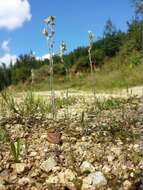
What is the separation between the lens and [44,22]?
249 inches

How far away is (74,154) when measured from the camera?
496 centimetres

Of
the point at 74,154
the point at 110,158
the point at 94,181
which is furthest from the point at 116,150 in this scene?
the point at 94,181

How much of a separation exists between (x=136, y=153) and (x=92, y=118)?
144 cm

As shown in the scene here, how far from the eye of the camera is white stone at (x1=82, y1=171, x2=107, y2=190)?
4.37m

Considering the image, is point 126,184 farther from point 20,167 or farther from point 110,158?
point 20,167

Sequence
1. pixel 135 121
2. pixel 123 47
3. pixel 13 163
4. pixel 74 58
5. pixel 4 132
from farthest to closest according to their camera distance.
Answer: pixel 74 58 → pixel 123 47 → pixel 135 121 → pixel 4 132 → pixel 13 163

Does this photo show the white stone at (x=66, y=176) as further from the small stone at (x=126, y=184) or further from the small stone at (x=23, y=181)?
the small stone at (x=126, y=184)

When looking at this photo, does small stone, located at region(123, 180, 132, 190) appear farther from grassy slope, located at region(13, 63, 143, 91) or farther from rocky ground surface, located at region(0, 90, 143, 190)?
grassy slope, located at region(13, 63, 143, 91)

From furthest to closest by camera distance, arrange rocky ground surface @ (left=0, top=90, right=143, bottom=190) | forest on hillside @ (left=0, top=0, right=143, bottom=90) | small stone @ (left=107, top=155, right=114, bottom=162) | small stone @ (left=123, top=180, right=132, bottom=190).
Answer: forest on hillside @ (left=0, top=0, right=143, bottom=90) < small stone @ (left=107, top=155, right=114, bottom=162) < rocky ground surface @ (left=0, top=90, right=143, bottom=190) < small stone @ (left=123, top=180, right=132, bottom=190)

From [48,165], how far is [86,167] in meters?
0.35

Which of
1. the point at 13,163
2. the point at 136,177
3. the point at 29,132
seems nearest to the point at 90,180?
the point at 136,177

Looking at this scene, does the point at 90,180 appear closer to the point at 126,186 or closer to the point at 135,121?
the point at 126,186

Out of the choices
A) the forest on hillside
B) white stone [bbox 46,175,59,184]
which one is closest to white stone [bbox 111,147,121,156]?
white stone [bbox 46,175,59,184]

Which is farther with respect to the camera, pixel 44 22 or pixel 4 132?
pixel 44 22
